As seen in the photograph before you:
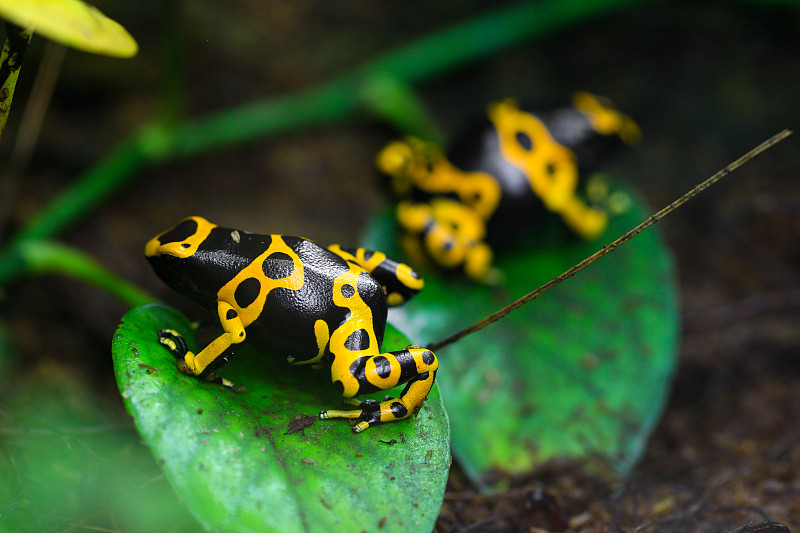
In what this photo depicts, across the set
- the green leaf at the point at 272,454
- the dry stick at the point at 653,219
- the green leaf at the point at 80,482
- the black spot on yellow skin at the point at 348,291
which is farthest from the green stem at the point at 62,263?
the dry stick at the point at 653,219

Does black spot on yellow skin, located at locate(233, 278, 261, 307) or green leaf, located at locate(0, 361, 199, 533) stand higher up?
black spot on yellow skin, located at locate(233, 278, 261, 307)

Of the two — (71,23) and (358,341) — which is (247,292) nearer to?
(358,341)

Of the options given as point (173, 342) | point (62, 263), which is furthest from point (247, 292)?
Answer: point (62, 263)

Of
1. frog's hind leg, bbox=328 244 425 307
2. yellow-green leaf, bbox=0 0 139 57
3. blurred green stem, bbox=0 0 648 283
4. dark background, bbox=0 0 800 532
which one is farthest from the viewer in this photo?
blurred green stem, bbox=0 0 648 283

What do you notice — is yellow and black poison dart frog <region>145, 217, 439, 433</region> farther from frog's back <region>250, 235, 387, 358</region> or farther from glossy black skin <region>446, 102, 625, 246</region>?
glossy black skin <region>446, 102, 625, 246</region>

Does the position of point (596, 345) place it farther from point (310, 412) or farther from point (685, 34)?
point (685, 34)

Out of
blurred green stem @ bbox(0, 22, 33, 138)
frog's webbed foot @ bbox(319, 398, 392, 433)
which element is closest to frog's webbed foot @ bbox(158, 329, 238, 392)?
frog's webbed foot @ bbox(319, 398, 392, 433)

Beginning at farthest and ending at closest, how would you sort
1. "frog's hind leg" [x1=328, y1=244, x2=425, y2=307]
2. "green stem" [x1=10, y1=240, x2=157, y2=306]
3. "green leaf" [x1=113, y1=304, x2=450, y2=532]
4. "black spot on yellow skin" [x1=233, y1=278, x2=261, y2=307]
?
"green stem" [x1=10, y1=240, x2=157, y2=306] → "frog's hind leg" [x1=328, y1=244, x2=425, y2=307] → "black spot on yellow skin" [x1=233, y1=278, x2=261, y2=307] → "green leaf" [x1=113, y1=304, x2=450, y2=532]

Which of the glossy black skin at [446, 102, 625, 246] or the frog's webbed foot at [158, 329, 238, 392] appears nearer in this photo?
the frog's webbed foot at [158, 329, 238, 392]

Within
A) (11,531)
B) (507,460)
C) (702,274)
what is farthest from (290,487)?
(702,274)
